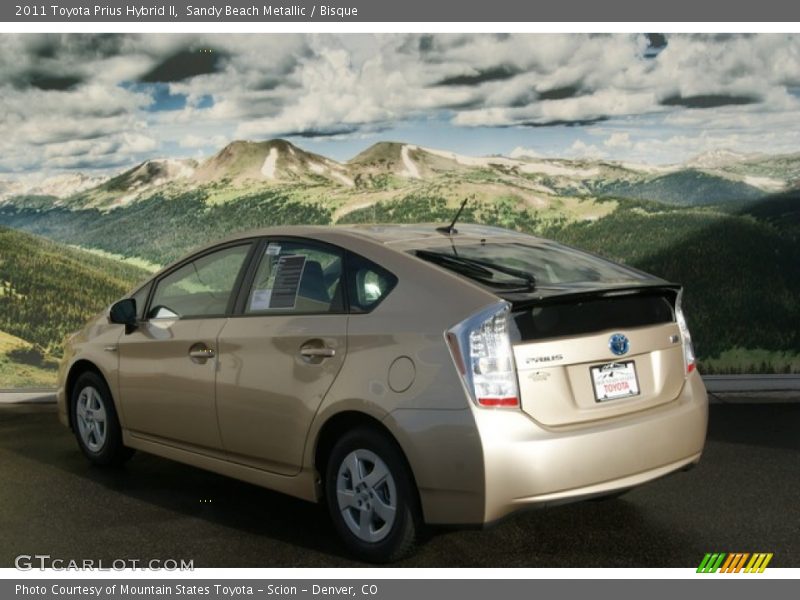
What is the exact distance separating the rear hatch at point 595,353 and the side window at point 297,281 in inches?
41.6

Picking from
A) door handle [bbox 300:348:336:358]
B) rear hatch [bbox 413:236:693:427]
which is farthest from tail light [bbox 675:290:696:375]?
door handle [bbox 300:348:336:358]

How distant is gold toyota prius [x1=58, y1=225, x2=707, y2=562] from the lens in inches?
174

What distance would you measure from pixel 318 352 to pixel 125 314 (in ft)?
6.15

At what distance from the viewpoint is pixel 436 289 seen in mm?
4719

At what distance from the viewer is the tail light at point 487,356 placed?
14.4 feet

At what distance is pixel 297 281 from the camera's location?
5.44 m

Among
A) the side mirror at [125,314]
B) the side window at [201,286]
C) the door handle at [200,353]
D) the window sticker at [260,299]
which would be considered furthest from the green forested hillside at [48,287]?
the window sticker at [260,299]

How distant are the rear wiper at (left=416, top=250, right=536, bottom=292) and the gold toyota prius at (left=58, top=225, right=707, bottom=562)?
17mm

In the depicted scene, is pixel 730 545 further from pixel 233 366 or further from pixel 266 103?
pixel 266 103

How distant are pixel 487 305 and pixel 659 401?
1.06 metres

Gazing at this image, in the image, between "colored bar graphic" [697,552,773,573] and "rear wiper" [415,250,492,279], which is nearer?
"colored bar graphic" [697,552,773,573]

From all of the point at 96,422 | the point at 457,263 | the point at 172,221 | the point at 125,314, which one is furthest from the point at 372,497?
the point at 172,221

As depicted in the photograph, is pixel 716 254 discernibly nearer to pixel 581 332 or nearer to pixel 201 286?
pixel 201 286

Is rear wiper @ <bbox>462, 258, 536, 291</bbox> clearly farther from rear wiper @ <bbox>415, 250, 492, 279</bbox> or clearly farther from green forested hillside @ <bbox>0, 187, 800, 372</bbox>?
green forested hillside @ <bbox>0, 187, 800, 372</bbox>
